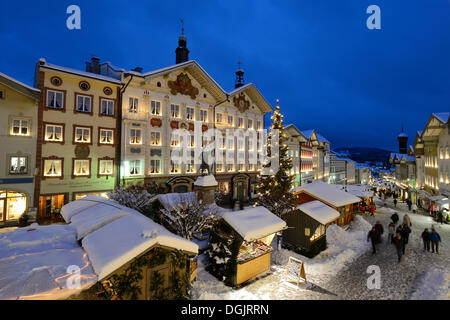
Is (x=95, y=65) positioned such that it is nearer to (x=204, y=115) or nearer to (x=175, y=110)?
(x=175, y=110)

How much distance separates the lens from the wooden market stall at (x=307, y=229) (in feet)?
41.8

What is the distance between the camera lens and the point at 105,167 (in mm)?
21703

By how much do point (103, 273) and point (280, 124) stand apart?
20.3m

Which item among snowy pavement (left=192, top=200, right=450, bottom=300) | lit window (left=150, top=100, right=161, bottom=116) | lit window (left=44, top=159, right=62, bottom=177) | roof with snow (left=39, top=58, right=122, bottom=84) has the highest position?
roof with snow (left=39, top=58, right=122, bottom=84)

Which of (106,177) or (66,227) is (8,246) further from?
(106,177)

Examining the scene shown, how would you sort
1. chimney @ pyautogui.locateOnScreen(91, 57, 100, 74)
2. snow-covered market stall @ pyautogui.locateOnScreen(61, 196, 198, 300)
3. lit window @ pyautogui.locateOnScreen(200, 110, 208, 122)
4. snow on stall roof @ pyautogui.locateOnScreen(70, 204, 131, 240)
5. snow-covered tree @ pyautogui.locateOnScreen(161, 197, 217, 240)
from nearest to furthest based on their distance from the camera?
snow-covered market stall @ pyautogui.locateOnScreen(61, 196, 198, 300)
snow on stall roof @ pyautogui.locateOnScreen(70, 204, 131, 240)
snow-covered tree @ pyautogui.locateOnScreen(161, 197, 217, 240)
chimney @ pyautogui.locateOnScreen(91, 57, 100, 74)
lit window @ pyautogui.locateOnScreen(200, 110, 208, 122)

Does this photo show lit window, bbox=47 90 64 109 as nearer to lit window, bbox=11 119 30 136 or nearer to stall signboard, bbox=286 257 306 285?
lit window, bbox=11 119 30 136

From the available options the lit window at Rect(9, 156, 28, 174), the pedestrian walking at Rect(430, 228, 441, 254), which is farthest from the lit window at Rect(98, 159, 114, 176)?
the pedestrian walking at Rect(430, 228, 441, 254)

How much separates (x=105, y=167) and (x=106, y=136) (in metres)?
3.10

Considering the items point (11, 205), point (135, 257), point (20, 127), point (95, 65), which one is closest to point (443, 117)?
point (135, 257)

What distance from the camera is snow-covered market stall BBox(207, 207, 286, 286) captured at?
927 centimetres

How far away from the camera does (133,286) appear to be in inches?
232

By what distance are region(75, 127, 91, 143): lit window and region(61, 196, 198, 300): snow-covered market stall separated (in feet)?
52.0
